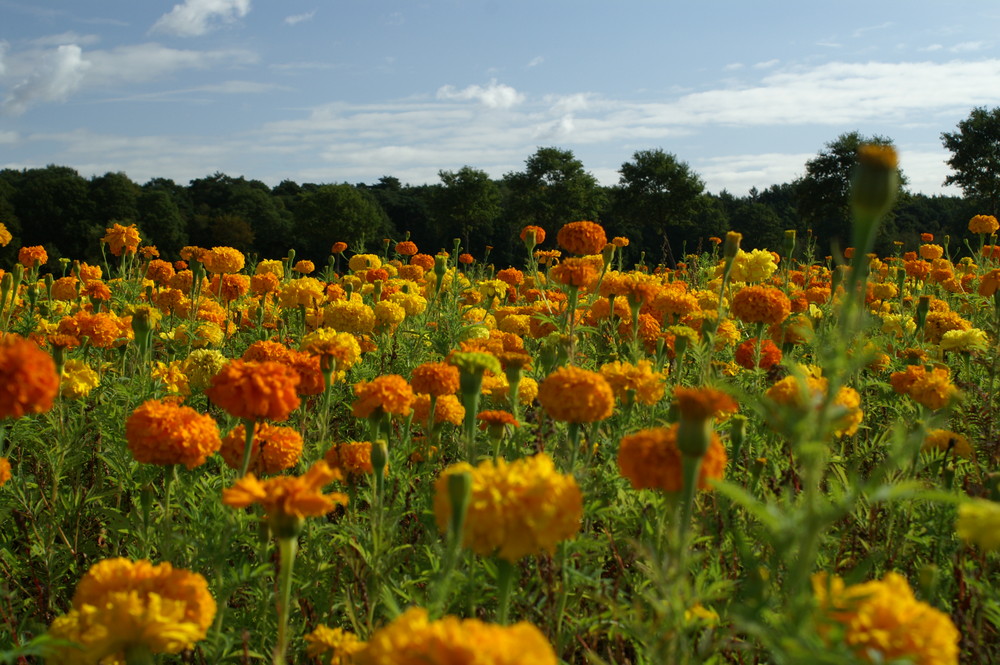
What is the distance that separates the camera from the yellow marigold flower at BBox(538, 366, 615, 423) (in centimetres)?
173

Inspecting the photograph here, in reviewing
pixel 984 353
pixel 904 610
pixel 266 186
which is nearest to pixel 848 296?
pixel 904 610

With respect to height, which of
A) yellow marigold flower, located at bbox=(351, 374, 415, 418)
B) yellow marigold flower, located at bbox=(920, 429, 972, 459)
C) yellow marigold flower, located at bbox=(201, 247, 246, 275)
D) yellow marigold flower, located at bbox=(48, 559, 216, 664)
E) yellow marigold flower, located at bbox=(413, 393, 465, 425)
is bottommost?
yellow marigold flower, located at bbox=(920, 429, 972, 459)

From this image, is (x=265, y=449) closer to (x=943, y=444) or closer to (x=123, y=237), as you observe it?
(x=943, y=444)

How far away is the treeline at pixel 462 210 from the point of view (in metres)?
30.1

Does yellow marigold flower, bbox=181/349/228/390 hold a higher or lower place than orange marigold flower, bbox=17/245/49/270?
lower

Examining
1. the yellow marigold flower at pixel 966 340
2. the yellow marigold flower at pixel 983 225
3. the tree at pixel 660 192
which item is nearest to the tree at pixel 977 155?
the tree at pixel 660 192

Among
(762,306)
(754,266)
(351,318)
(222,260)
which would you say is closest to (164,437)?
(351,318)

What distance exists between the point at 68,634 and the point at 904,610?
4.02ft

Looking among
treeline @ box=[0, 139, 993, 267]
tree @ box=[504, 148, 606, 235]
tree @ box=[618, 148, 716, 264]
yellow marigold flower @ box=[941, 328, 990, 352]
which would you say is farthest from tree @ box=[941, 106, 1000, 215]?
yellow marigold flower @ box=[941, 328, 990, 352]

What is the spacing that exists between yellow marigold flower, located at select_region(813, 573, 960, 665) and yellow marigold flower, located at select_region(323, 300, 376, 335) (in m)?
3.49

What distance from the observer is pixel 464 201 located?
124 feet

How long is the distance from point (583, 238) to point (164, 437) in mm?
2130

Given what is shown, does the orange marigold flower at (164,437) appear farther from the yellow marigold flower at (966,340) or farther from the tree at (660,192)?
the tree at (660,192)

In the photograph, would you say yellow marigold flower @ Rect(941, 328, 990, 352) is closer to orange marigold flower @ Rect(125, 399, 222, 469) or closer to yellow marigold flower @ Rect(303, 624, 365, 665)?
yellow marigold flower @ Rect(303, 624, 365, 665)
